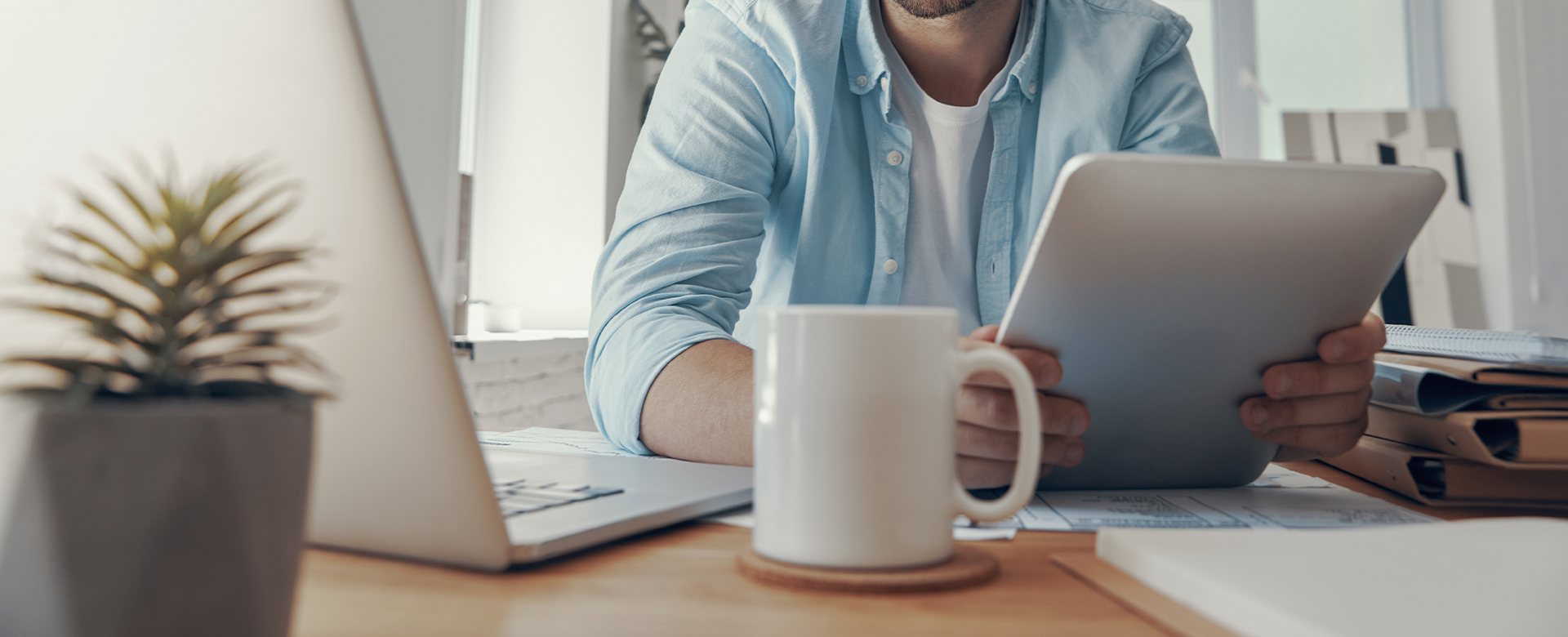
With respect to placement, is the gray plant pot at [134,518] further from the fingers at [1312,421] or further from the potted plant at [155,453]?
the fingers at [1312,421]

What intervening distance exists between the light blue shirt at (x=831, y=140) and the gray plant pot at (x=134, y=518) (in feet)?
2.37

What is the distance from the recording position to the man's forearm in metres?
0.70

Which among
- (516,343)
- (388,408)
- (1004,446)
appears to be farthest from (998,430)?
(516,343)

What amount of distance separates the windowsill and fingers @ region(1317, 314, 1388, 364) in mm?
1592

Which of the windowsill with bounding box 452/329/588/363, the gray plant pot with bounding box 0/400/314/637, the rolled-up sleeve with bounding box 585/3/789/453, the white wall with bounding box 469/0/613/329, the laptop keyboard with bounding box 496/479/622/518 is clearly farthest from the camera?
the white wall with bounding box 469/0/613/329

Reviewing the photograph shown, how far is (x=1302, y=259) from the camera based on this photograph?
21.1 inches

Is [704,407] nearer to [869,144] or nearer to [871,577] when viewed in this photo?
[871,577]

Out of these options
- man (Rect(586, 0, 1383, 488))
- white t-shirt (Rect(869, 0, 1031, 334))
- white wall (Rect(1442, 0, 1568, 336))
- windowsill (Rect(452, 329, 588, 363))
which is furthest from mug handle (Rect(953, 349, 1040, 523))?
white wall (Rect(1442, 0, 1568, 336))

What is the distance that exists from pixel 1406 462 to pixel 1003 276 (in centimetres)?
58

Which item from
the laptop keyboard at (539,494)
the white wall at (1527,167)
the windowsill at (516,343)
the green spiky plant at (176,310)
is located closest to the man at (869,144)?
the laptop keyboard at (539,494)

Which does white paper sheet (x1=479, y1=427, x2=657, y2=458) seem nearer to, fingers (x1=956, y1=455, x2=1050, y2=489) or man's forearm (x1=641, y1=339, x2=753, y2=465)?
man's forearm (x1=641, y1=339, x2=753, y2=465)

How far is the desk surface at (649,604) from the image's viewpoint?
324 millimetres

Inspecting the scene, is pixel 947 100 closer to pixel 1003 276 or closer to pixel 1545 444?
pixel 1003 276

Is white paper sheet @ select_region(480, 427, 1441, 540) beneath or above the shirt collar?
beneath
